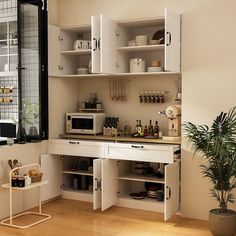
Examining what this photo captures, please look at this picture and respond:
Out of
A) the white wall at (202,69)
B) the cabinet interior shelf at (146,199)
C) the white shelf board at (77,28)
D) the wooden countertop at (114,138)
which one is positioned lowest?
the cabinet interior shelf at (146,199)

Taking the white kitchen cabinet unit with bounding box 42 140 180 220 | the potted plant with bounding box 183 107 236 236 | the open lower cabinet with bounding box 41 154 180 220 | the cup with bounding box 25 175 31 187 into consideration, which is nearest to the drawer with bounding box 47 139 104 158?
the white kitchen cabinet unit with bounding box 42 140 180 220

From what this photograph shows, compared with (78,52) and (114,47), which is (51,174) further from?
(114,47)

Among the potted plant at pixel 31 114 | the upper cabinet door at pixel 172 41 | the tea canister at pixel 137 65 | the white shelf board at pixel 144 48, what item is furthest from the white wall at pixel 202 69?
the potted plant at pixel 31 114

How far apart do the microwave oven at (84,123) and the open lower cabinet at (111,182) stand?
429 millimetres

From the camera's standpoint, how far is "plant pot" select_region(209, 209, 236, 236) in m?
3.84

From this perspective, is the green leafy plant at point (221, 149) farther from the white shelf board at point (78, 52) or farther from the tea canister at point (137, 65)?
the white shelf board at point (78, 52)

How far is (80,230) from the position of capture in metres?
4.08

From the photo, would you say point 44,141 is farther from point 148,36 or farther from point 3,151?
point 148,36

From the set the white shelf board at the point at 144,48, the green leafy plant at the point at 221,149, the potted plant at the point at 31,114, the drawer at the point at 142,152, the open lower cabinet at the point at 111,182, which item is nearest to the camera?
the green leafy plant at the point at 221,149

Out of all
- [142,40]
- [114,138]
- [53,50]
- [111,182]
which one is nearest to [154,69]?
[142,40]

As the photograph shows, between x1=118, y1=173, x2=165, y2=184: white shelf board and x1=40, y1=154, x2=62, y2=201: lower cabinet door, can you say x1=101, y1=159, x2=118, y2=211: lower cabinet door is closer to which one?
x1=118, y1=173, x2=165, y2=184: white shelf board

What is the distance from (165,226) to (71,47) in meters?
2.55

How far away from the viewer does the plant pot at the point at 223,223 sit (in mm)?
3840

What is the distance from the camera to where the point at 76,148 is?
488 cm
